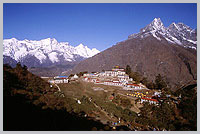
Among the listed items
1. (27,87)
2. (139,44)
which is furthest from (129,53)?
(27,87)

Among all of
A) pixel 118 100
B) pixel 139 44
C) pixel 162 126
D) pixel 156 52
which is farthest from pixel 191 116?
pixel 139 44

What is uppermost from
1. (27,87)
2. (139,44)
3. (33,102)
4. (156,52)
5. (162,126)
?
Answer: (139,44)

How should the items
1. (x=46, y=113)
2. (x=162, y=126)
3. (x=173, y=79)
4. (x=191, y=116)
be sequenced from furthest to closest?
(x=173, y=79) < (x=191, y=116) < (x=162, y=126) < (x=46, y=113)

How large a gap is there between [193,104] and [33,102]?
1298 inches

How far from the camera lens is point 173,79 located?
113 meters

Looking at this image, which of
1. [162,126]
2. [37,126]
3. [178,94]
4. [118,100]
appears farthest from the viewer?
[178,94]

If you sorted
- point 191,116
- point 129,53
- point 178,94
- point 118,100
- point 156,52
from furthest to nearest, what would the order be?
point 129,53
point 156,52
point 178,94
point 118,100
point 191,116

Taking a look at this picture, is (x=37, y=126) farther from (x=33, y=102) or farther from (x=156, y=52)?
(x=156, y=52)

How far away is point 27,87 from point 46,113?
912cm

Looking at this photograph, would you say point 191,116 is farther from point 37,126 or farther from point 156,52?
point 156,52

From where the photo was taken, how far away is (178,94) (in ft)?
149

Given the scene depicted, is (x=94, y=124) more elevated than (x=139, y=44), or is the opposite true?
(x=139, y=44)

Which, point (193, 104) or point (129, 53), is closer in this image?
point (193, 104)

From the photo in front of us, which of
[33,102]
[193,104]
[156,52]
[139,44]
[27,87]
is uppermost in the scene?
[139,44]
